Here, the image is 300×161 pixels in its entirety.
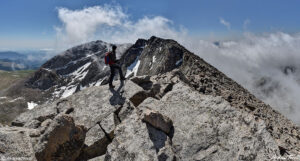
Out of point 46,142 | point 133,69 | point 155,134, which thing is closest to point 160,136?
point 155,134

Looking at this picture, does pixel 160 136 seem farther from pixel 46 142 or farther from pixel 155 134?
pixel 46 142

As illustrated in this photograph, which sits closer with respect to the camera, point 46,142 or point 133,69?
point 46,142

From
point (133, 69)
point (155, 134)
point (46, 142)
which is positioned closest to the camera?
point (46, 142)

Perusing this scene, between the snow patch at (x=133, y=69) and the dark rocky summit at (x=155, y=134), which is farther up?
the dark rocky summit at (x=155, y=134)

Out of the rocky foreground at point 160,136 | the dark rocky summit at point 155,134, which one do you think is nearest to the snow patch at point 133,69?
the dark rocky summit at point 155,134

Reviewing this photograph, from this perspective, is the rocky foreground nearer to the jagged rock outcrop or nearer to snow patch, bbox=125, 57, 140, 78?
the jagged rock outcrop

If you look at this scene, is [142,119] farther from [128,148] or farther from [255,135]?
[255,135]

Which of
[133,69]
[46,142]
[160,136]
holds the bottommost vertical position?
[133,69]

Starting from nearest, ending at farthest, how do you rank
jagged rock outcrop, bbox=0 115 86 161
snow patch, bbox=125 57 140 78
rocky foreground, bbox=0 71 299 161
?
1. jagged rock outcrop, bbox=0 115 86 161
2. rocky foreground, bbox=0 71 299 161
3. snow patch, bbox=125 57 140 78

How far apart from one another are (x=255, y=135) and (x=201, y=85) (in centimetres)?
3290

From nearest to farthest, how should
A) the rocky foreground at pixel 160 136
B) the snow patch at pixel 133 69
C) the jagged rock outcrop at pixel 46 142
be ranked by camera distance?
the jagged rock outcrop at pixel 46 142 < the rocky foreground at pixel 160 136 < the snow patch at pixel 133 69

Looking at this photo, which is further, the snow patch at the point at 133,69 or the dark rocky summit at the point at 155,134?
the snow patch at the point at 133,69

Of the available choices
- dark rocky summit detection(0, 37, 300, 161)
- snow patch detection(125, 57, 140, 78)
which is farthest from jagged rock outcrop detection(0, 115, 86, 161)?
snow patch detection(125, 57, 140, 78)

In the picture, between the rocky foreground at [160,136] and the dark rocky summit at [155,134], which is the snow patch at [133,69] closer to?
the dark rocky summit at [155,134]
